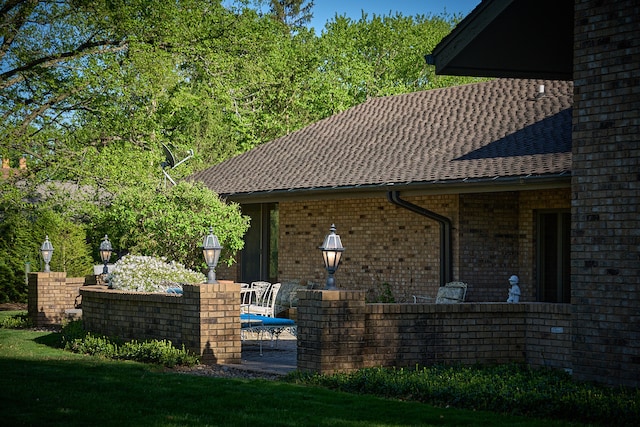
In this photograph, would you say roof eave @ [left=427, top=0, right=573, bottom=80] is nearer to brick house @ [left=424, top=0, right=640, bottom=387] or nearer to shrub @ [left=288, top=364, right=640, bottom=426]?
brick house @ [left=424, top=0, right=640, bottom=387]

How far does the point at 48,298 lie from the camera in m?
18.3

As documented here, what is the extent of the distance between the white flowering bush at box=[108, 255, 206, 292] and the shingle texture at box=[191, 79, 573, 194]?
4.05m

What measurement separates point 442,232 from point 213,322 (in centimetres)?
591

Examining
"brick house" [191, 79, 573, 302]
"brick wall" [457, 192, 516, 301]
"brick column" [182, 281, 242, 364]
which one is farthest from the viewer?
"brick wall" [457, 192, 516, 301]

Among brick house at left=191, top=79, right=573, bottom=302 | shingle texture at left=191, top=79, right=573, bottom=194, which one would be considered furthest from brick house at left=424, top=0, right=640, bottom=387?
shingle texture at left=191, top=79, right=573, bottom=194

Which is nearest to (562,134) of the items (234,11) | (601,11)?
(601,11)

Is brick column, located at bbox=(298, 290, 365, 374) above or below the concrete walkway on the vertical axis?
above

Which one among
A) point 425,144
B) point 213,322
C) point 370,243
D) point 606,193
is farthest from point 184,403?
point 425,144

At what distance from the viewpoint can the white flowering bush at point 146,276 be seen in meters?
14.2

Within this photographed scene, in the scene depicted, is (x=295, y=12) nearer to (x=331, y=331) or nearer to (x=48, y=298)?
(x=48, y=298)

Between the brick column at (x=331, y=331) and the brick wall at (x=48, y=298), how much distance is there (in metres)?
9.05

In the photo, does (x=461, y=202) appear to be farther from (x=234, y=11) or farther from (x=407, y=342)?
(x=234, y=11)

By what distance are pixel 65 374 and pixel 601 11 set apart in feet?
23.4

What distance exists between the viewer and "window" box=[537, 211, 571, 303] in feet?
52.3
